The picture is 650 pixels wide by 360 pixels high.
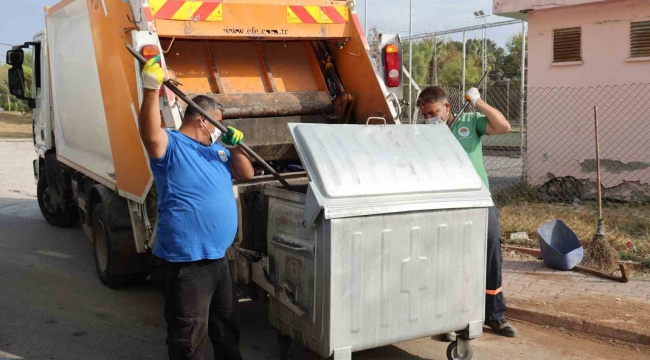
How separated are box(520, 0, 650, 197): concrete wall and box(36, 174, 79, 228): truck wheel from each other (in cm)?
683

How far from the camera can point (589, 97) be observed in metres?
10.1

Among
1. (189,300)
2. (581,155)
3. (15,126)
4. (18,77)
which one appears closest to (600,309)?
(189,300)

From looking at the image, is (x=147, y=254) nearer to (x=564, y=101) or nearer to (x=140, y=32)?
(x=140, y=32)

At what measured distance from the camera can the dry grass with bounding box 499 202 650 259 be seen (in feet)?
23.4

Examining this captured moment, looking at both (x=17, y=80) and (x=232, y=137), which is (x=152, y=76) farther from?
(x=17, y=80)

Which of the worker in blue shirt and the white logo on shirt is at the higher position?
the white logo on shirt

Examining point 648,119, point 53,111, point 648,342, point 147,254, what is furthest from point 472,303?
point 648,119

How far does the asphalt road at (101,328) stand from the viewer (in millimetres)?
4523

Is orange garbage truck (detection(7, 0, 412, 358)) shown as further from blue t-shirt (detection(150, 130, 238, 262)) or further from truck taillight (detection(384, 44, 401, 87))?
blue t-shirt (detection(150, 130, 238, 262))

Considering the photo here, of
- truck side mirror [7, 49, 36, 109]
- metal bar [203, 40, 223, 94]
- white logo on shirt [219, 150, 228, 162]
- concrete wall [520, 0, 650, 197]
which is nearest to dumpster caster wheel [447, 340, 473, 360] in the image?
white logo on shirt [219, 150, 228, 162]

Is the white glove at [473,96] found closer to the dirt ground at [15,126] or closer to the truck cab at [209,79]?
the truck cab at [209,79]

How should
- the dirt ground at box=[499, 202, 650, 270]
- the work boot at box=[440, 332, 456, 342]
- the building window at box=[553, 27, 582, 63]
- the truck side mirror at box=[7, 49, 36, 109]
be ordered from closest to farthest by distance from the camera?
the work boot at box=[440, 332, 456, 342]
the dirt ground at box=[499, 202, 650, 270]
the truck side mirror at box=[7, 49, 36, 109]
the building window at box=[553, 27, 582, 63]

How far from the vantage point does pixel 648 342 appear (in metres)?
4.63

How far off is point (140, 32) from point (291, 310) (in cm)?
228
